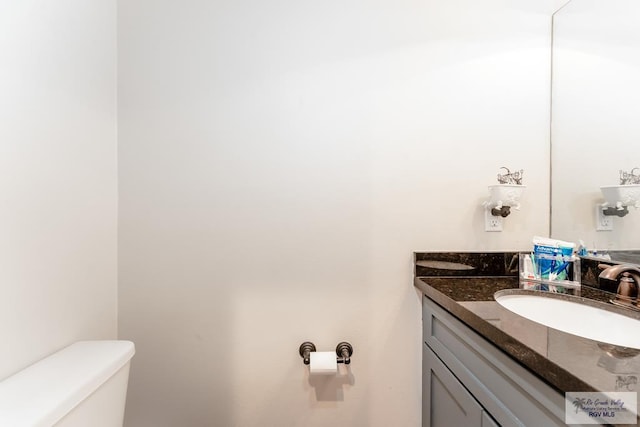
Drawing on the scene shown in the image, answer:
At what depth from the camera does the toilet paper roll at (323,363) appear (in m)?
1.11

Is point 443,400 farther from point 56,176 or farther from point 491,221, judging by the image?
point 56,176

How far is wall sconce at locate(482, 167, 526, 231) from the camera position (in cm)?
117

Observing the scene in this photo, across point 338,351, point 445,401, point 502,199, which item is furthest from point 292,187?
point 445,401

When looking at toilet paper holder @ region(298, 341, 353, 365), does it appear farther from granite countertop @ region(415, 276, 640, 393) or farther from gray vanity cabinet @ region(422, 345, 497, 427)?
granite countertop @ region(415, 276, 640, 393)

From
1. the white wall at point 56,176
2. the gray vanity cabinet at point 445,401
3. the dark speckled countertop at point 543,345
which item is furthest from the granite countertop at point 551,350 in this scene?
the white wall at point 56,176

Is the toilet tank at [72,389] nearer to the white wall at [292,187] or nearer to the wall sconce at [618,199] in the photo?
the white wall at [292,187]

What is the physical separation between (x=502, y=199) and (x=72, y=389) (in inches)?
59.7

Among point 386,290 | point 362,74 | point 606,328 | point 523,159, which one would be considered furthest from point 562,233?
point 362,74

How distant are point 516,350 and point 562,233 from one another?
34.9 inches

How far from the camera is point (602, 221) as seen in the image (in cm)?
111

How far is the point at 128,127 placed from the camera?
1197mm

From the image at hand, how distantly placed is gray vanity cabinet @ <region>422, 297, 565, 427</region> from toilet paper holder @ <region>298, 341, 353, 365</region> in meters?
0.33

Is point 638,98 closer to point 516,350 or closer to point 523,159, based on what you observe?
point 523,159

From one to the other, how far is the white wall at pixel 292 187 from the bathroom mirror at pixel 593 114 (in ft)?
0.73
